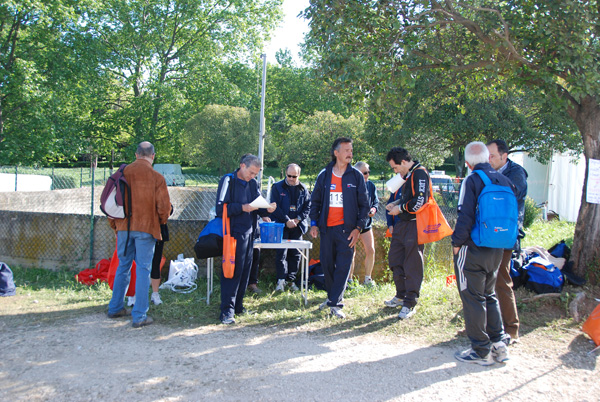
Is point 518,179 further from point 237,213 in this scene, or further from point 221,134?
point 221,134

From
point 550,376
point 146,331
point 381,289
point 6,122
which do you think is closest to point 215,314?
point 146,331

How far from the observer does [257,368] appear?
3.94 m

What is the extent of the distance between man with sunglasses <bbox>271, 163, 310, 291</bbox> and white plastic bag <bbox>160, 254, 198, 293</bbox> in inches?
47.2

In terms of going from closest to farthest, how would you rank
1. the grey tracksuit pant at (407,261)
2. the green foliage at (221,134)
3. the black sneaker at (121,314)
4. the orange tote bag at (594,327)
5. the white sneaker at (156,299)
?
the orange tote bag at (594,327), the black sneaker at (121,314), the grey tracksuit pant at (407,261), the white sneaker at (156,299), the green foliage at (221,134)

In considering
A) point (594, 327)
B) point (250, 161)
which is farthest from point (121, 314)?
point (594, 327)

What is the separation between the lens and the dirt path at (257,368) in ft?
11.4

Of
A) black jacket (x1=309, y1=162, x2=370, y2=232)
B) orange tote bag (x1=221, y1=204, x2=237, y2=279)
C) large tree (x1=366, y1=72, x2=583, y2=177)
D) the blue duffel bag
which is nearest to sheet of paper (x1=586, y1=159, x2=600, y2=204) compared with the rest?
the blue duffel bag

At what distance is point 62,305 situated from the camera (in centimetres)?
571

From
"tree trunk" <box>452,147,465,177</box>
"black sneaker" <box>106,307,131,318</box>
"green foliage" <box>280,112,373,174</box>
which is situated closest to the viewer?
"black sneaker" <box>106,307,131,318</box>

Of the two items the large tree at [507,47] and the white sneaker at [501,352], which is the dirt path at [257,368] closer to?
the white sneaker at [501,352]

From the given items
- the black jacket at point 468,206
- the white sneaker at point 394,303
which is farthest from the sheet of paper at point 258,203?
the black jacket at point 468,206

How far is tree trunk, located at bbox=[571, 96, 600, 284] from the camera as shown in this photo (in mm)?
6246

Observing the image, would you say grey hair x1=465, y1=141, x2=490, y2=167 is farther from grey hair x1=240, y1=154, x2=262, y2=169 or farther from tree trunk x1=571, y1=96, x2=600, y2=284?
tree trunk x1=571, y1=96, x2=600, y2=284

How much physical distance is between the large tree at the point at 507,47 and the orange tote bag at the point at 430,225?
5.74ft
